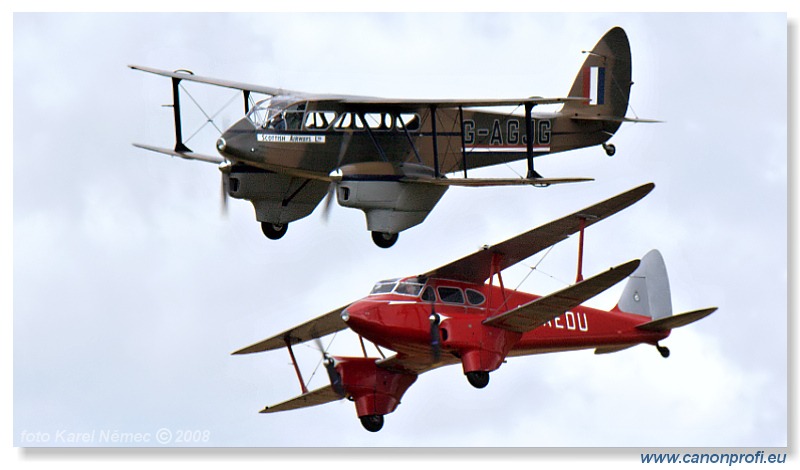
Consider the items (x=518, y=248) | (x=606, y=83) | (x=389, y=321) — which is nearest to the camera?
(x=389, y=321)

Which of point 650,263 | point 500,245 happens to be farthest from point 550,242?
point 650,263

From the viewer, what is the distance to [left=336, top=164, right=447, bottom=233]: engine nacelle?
4088 centimetres

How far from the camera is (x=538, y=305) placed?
4250 centimetres

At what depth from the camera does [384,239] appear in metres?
41.9

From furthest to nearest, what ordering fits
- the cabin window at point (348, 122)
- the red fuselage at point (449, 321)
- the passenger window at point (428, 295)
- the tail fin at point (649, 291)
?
the tail fin at point (649, 291)
the passenger window at point (428, 295)
the red fuselage at point (449, 321)
the cabin window at point (348, 122)

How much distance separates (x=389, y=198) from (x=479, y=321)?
12.1 feet

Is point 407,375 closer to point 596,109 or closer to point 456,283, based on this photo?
point 456,283

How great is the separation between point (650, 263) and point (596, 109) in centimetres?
620

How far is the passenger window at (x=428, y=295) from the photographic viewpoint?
43.4 meters

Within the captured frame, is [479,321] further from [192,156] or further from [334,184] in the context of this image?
[192,156]

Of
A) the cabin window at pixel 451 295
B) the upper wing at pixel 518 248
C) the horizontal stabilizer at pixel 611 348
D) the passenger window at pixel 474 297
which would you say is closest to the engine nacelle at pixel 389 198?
the cabin window at pixel 451 295

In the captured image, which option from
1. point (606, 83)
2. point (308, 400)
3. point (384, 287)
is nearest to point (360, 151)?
point (384, 287)

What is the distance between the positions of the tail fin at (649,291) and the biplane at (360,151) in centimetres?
642

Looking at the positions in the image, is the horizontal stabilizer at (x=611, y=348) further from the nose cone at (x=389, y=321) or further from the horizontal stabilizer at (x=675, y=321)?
the nose cone at (x=389, y=321)
